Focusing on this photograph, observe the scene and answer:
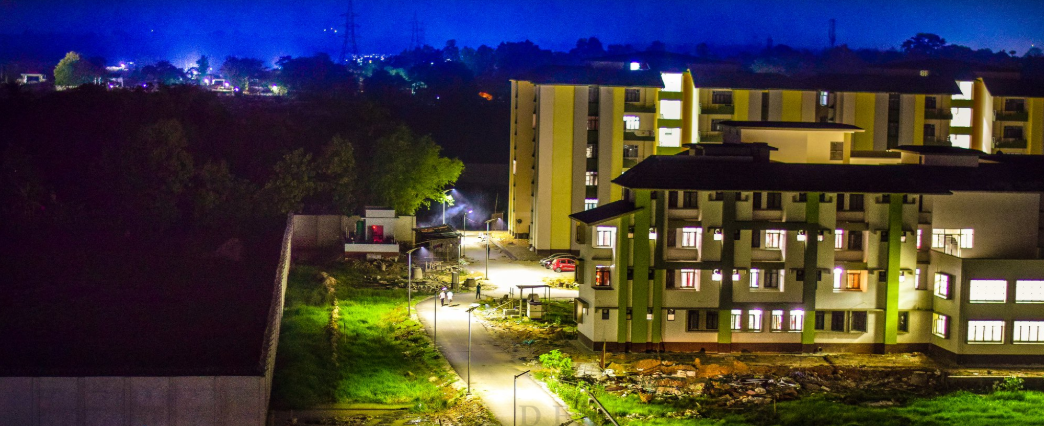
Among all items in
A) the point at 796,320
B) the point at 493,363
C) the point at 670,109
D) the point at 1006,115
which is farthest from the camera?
the point at 1006,115

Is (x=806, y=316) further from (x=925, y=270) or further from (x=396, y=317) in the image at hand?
(x=396, y=317)

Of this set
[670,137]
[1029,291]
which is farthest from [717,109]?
[1029,291]

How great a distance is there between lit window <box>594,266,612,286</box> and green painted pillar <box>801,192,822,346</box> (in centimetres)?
638

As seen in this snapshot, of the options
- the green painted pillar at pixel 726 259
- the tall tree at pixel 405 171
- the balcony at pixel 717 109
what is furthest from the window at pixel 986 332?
the tall tree at pixel 405 171

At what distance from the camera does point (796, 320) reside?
122 ft

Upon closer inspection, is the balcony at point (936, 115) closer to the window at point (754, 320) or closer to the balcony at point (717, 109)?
the balcony at point (717, 109)

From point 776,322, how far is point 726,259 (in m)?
2.79

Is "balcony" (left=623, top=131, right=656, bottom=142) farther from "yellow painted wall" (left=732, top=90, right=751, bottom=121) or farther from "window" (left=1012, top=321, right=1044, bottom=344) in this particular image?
"window" (left=1012, top=321, right=1044, bottom=344)

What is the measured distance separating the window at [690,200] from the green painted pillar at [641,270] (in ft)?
3.85

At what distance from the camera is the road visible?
1142 inches

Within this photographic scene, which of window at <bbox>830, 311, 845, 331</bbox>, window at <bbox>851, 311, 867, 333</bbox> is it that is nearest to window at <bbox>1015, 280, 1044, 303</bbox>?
window at <bbox>851, 311, 867, 333</bbox>

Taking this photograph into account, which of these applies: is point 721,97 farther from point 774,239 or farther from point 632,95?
point 774,239

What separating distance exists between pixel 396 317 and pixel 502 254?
681 inches

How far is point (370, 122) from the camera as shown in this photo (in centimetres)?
6644
